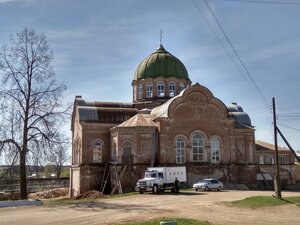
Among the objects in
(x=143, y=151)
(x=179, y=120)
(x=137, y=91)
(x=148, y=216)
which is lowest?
(x=148, y=216)

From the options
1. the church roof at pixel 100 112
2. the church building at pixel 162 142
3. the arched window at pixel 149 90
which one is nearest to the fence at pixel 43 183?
the church building at pixel 162 142

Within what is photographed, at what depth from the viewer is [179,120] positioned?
3825 centimetres

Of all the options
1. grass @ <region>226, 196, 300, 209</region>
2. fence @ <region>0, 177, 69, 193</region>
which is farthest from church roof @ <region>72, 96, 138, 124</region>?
grass @ <region>226, 196, 300, 209</region>

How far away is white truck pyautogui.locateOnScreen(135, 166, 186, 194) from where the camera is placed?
30328mm

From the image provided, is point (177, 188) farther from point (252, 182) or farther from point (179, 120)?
point (252, 182)

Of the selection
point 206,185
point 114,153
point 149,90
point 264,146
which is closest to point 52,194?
point 114,153

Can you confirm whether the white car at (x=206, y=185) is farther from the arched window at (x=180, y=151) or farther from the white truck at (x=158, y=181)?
the arched window at (x=180, y=151)

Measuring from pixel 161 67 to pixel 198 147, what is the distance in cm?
1237

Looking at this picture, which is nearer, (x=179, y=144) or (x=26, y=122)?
(x=26, y=122)

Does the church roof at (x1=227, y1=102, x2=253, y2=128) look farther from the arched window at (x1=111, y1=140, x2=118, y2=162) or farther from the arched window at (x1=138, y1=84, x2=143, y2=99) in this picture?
the arched window at (x1=111, y1=140, x2=118, y2=162)

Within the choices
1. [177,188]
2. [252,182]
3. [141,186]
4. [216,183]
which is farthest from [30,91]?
[252,182]

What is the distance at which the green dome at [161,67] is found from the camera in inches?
1844

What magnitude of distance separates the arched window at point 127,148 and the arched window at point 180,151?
4426mm

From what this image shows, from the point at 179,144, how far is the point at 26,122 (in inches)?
599
